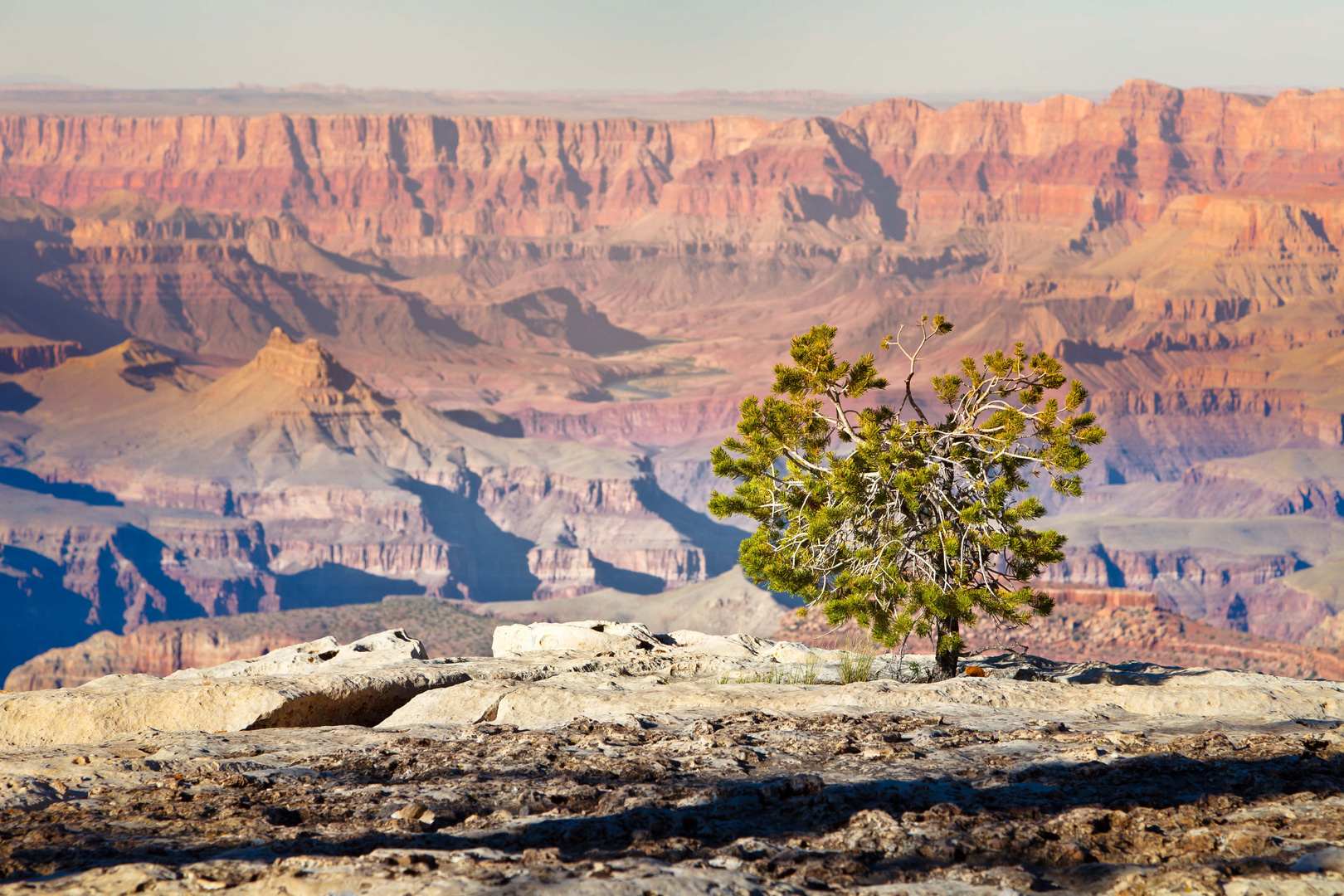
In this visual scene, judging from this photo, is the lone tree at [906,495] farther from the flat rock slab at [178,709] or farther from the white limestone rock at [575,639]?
the flat rock slab at [178,709]

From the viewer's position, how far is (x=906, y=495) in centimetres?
2186

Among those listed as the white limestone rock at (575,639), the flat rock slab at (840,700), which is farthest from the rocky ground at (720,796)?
the white limestone rock at (575,639)

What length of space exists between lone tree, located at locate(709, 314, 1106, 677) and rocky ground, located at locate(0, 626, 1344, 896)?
283cm

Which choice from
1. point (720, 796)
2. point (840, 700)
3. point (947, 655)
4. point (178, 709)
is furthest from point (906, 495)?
point (178, 709)

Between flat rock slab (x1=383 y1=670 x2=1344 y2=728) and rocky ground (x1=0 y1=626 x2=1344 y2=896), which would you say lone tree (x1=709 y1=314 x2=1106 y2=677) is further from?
rocky ground (x1=0 y1=626 x2=1344 y2=896)

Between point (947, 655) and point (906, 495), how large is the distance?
9.09ft

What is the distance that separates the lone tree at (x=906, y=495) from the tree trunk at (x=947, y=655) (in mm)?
26

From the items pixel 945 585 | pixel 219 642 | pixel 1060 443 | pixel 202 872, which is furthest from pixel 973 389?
pixel 219 642

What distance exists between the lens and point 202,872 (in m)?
10.7

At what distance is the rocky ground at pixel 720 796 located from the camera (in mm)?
10797

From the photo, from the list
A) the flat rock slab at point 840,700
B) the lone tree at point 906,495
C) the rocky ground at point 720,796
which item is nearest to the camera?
the rocky ground at point 720,796

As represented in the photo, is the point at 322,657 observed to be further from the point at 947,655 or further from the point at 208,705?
the point at 947,655

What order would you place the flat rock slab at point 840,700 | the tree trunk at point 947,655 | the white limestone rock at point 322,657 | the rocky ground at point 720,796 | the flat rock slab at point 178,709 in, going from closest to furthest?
the rocky ground at point 720,796, the flat rock slab at point 840,700, the flat rock slab at point 178,709, the tree trunk at point 947,655, the white limestone rock at point 322,657

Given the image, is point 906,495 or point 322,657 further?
point 322,657
